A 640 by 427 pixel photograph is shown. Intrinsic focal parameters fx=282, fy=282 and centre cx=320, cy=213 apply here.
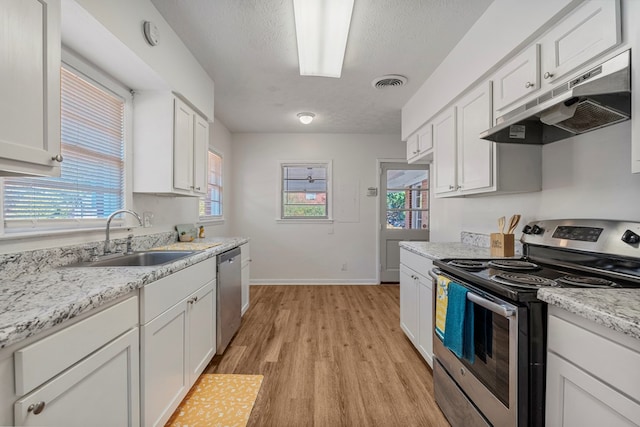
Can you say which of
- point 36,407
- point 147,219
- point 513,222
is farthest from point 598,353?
point 147,219

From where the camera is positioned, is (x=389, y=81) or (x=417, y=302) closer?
(x=417, y=302)

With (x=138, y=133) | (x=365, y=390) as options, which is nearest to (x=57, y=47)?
(x=138, y=133)

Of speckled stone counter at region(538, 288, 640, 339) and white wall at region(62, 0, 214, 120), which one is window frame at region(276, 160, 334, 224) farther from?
speckled stone counter at region(538, 288, 640, 339)

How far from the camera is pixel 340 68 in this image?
98.5 inches

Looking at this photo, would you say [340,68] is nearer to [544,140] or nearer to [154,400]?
[544,140]

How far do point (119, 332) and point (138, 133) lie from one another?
1655 mm

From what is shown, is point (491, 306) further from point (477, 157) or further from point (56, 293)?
point (56, 293)

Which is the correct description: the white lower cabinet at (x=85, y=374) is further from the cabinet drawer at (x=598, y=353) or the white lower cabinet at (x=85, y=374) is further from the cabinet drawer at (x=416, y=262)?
the cabinet drawer at (x=416, y=262)

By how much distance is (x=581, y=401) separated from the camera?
0.90 metres

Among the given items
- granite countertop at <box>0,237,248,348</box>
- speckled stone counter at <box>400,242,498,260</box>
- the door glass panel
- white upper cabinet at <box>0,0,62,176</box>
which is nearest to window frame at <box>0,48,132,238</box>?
granite countertop at <box>0,237,248,348</box>

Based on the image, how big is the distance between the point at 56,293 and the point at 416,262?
7.09 feet

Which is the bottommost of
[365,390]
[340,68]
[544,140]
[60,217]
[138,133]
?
[365,390]

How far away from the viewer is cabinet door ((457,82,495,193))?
1.89 m

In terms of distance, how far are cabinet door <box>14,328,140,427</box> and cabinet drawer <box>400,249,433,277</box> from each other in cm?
182
